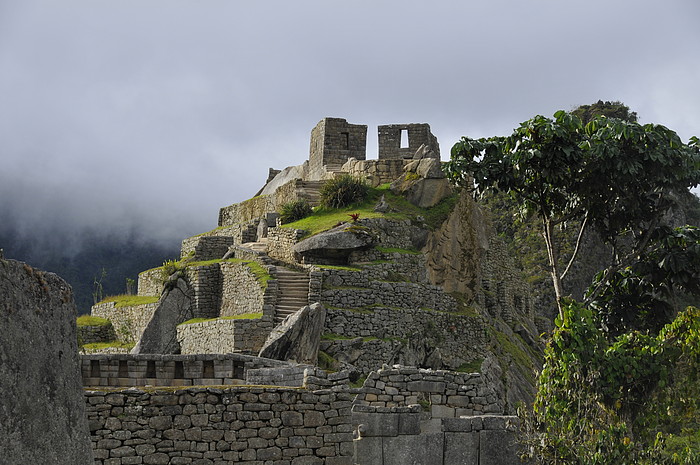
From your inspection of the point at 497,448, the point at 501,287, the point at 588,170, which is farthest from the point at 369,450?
the point at 501,287

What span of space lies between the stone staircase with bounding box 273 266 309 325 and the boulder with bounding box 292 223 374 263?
1158 millimetres

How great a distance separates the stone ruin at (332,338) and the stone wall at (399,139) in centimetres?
6

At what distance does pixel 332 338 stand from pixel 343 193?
27.9 ft

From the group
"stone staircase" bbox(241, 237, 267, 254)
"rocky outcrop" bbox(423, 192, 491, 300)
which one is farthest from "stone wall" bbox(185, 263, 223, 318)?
"rocky outcrop" bbox(423, 192, 491, 300)

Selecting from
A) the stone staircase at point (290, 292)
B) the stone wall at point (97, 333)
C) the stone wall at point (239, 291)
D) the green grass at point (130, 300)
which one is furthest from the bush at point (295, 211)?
the stone wall at point (97, 333)

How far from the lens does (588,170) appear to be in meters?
16.0

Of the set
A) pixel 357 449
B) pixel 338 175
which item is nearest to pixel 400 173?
pixel 338 175

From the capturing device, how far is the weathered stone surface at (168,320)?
25531 mm

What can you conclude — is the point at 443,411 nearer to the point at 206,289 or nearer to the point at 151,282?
the point at 206,289

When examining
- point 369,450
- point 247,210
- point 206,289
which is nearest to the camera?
point 369,450

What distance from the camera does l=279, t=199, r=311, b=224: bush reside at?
1187 inches

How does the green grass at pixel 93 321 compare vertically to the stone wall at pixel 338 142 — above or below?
below

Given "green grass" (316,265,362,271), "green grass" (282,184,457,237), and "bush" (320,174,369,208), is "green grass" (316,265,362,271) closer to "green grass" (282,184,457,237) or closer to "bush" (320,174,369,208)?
"green grass" (282,184,457,237)

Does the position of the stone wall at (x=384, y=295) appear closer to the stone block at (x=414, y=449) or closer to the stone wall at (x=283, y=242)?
the stone wall at (x=283, y=242)
